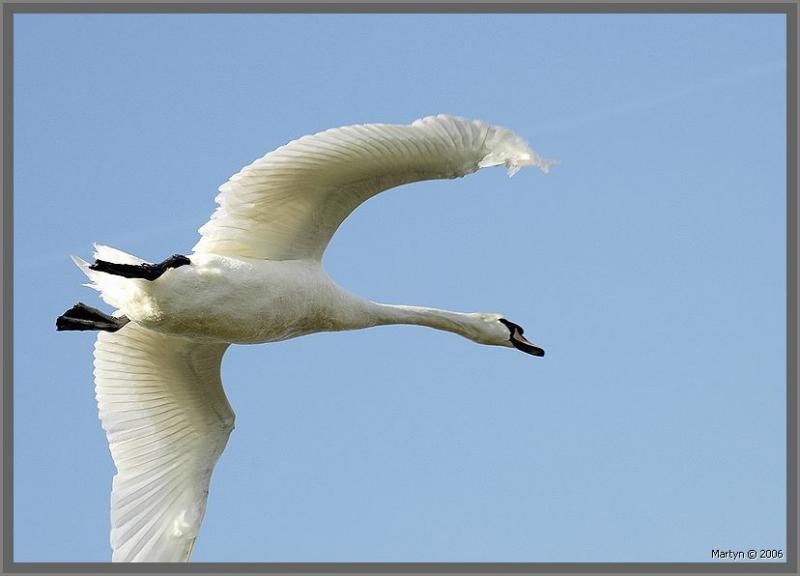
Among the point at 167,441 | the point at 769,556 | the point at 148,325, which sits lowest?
the point at 769,556

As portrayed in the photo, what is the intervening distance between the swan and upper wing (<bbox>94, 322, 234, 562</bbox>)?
12 millimetres

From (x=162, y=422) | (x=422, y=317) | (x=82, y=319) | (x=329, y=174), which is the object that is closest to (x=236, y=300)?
(x=329, y=174)

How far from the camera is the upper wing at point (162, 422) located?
14852 mm

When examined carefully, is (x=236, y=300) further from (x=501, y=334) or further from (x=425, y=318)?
(x=501, y=334)

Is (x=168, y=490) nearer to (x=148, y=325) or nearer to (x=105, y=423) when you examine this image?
(x=105, y=423)

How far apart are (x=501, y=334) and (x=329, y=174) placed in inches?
141

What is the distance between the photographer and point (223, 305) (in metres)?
13.3

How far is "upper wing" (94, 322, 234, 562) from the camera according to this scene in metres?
14.9

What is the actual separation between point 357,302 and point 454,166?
6.38 ft

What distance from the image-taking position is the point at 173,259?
43.2 feet

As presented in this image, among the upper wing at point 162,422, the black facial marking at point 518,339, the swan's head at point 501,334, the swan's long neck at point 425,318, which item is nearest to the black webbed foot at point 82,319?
the upper wing at point 162,422

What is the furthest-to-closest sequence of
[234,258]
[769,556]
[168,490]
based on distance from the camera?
[168,490]
[234,258]
[769,556]

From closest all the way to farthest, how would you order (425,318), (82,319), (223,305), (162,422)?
(223,305) → (82,319) → (162,422) → (425,318)

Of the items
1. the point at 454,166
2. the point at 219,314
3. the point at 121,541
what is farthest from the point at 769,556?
the point at 121,541
